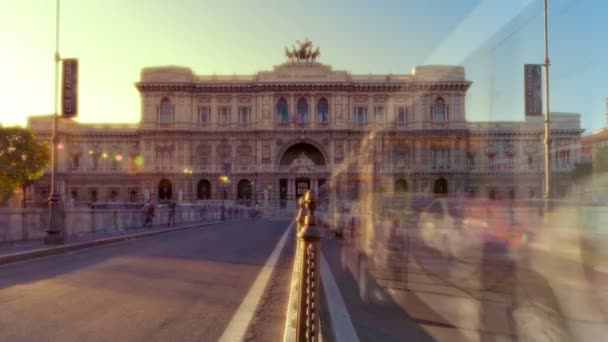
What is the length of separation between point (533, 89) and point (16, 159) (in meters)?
57.2

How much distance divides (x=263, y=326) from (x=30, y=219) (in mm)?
15227

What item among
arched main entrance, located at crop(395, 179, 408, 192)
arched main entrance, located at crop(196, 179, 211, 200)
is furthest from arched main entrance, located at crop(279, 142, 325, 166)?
arched main entrance, located at crop(395, 179, 408, 192)

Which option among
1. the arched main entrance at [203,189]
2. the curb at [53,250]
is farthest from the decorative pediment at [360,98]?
the curb at [53,250]

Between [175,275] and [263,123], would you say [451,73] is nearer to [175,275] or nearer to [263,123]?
[175,275]

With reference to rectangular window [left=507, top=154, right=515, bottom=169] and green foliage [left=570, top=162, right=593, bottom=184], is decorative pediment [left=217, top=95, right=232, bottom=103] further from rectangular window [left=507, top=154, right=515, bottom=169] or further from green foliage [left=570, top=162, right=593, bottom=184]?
green foliage [left=570, top=162, right=593, bottom=184]

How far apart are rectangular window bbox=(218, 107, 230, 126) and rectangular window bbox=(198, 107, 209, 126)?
1615 mm

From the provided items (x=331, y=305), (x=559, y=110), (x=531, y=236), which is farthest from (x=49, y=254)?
(x=559, y=110)

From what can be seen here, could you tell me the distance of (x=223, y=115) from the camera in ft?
232

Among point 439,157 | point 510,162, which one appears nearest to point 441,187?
point 439,157

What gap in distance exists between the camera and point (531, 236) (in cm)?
1000

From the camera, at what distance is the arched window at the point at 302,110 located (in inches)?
2753

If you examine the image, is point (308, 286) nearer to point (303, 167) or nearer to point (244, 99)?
point (303, 167)

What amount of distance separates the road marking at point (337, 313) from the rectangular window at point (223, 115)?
204 feet

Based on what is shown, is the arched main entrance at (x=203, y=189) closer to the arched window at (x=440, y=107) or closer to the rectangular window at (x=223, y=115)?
the rectangular window at (x=223, y=115)
